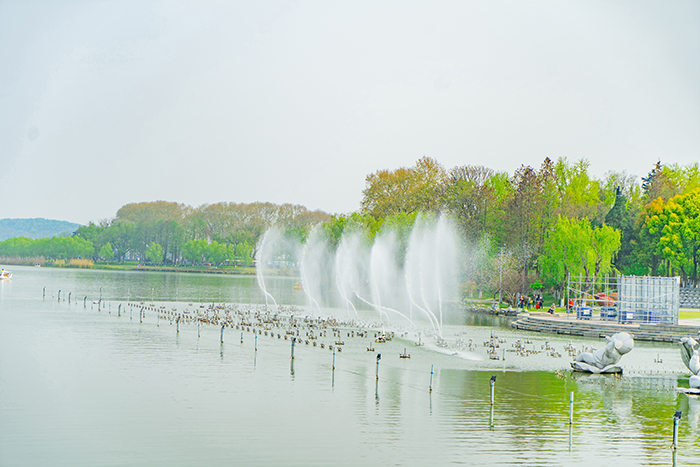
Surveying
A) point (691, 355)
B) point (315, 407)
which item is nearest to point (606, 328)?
point (691, 355)

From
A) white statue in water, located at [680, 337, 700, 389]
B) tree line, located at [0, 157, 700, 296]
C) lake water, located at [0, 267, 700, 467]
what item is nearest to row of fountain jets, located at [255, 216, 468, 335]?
tree line, located at [0, 157, 700, 296]

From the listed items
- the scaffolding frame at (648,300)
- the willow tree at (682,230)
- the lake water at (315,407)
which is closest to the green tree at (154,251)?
the willow tree at (682,230)

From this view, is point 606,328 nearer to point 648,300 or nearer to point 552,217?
point 648,300

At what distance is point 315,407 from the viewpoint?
25500mm

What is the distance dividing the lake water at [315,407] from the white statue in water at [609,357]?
44.9 inches

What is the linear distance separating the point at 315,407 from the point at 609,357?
17.8 meters

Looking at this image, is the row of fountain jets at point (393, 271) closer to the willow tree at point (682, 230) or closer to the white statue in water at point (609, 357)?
the willow tree at point (682, 230)

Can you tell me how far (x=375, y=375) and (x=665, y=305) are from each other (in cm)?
3267

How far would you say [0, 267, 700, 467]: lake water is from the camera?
1975 centimetres

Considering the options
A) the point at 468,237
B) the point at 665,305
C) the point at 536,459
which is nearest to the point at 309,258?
the point at 468,237

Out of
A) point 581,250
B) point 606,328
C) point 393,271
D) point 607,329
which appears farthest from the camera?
point 393,271

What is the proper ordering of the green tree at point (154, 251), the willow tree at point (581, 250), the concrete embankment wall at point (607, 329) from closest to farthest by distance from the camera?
the concrete embankment wall at point (607, 329) < the willow tree at point (581, 250) < the green tree at point (154, 251)

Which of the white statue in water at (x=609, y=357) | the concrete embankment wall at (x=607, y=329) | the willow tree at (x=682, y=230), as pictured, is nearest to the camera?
the white statue in water at (x=609, y=357)

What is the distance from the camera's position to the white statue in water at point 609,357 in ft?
113
